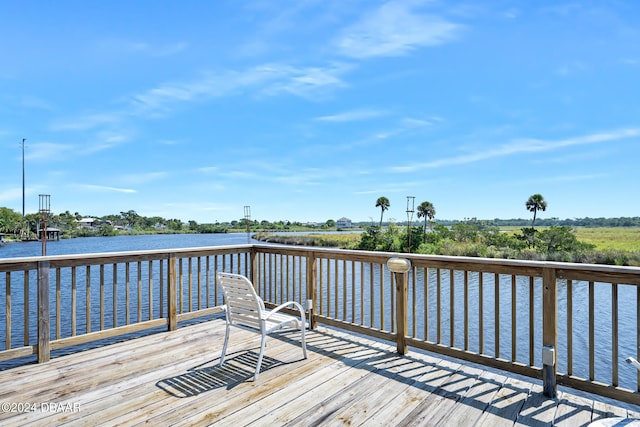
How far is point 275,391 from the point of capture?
2.60 m

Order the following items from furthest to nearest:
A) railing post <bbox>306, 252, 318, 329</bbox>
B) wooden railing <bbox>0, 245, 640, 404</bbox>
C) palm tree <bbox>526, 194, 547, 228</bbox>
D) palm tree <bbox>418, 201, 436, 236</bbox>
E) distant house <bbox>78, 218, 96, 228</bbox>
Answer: palm tree <bbox>418, 201, 436, 236</bbox> → distant house <bbox>78, 218, 96, 228</bbox> → palm tree <bbox>526, 194, 547, 228</bbox> → railing post <bbox>306, 252, 318, 329</bbox> → wooden railing <bbox>0, 245, 640, 404</bbox>

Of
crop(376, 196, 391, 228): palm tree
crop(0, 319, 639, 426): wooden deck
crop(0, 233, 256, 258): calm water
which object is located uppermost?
crop(376, 196, 391, 228): palm tree

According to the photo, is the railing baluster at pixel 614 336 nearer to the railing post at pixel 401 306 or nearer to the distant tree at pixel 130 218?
the railing post at pixel 401 306

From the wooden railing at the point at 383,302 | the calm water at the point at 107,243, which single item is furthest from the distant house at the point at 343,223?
the wooden railing at the point at 383,302

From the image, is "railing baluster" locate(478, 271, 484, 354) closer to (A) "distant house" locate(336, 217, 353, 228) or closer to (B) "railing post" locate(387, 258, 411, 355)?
(B) "railing post" locate(387, 258, 411, 355)

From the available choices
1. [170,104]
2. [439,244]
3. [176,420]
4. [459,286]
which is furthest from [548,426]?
[439,244]

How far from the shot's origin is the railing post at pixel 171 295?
13.7 ft

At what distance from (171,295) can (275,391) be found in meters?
2.18

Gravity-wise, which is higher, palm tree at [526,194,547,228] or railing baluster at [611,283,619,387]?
palm tree at [526,194,547,228]

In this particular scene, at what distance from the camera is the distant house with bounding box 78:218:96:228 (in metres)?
28.2

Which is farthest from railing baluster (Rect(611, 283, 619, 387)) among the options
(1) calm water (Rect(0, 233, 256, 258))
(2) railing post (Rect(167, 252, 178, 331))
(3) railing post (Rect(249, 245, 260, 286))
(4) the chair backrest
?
(1) calm water (Rect(0, 233, 256, 258))

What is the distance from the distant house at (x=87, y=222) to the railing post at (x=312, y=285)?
30.3 metres

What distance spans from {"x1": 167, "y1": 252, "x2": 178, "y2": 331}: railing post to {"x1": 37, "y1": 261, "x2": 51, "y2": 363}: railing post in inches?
46.3

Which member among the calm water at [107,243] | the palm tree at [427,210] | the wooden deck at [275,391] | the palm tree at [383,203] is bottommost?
the calm water at [107,243]
